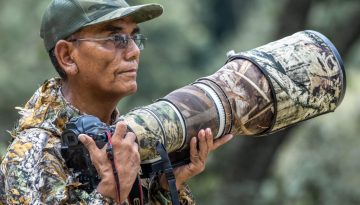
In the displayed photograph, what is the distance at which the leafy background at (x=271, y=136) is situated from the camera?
11562 mm

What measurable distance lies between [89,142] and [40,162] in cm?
28

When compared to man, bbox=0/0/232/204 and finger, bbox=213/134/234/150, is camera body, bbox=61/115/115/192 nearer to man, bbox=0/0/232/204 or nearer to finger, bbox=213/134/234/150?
man, bbox=0/0/232/204

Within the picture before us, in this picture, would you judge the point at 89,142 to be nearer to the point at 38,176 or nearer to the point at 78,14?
the point at 38,176

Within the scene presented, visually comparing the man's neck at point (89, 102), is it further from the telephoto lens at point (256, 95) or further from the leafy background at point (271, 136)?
the leafy background at point (271, 136)

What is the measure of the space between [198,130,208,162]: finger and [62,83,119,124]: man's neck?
43cm

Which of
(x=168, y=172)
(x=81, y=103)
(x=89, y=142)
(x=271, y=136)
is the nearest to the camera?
(x=89, y=142)

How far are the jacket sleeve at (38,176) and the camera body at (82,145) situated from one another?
42 millimetres

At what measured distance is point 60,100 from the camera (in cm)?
448

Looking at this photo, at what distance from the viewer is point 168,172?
14.2ft

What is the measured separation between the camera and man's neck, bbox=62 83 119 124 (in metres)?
4.56

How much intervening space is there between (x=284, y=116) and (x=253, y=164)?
7.03m

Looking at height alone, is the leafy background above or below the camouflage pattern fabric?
below

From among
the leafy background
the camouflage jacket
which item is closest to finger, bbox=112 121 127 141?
the camouflage jacket

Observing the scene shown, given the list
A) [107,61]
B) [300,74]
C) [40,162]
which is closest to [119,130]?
[40,162]
